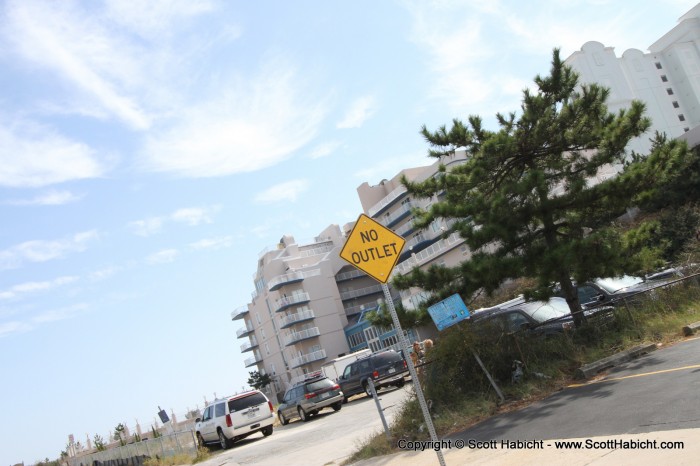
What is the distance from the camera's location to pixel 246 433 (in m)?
21.3

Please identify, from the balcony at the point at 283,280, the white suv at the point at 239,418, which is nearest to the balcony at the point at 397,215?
the balcony at the point at 283,280

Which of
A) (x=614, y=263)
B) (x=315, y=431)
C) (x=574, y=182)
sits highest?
(x=574, y=182)

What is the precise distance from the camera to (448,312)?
11.0 metres

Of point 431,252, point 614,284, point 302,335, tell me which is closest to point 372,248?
point 614,284

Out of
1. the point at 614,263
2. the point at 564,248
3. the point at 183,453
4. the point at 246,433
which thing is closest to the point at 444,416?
the point at 564,248

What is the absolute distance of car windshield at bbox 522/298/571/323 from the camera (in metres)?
13.5

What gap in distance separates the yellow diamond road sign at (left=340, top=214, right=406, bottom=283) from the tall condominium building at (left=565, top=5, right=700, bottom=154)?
81.0 metres

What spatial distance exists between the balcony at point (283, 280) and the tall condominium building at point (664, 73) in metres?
48.1

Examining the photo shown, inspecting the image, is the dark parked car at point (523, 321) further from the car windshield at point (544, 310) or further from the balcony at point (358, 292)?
the balcony at point (358, 292)

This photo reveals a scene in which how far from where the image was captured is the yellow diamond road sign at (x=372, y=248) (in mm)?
6910

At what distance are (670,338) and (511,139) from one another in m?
5.26

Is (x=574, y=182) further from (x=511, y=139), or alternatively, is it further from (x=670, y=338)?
(x=670, y=338)

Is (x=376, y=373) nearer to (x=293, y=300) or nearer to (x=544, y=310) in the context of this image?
(x=544, y=310)

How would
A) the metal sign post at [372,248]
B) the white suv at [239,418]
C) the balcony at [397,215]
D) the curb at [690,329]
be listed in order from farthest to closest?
the balcony at [397,215] < the white suv at [239,418] < the curb at [690,329] < the metal sign post at [372,248]
